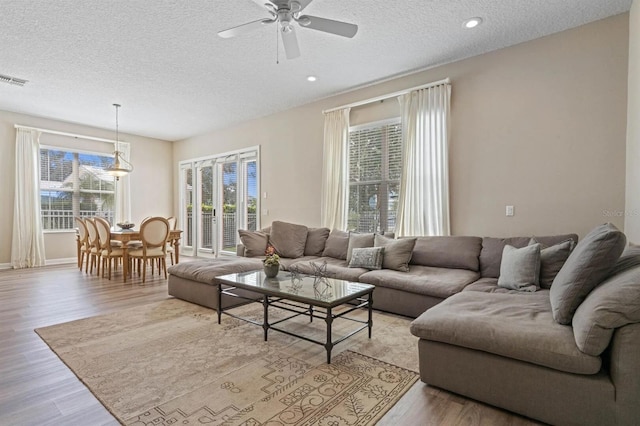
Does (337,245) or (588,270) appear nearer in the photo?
(588,270)

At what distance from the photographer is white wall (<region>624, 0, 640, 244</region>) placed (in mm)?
2656

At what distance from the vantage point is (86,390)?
1.99 meters

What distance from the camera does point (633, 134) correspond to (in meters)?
2.80

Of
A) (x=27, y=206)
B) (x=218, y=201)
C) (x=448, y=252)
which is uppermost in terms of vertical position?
(x=218, y=201)

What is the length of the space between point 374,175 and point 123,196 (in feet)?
19.5

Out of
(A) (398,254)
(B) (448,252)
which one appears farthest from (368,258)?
(B) (448,252)

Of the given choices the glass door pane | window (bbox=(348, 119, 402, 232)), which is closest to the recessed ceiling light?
window (bbox=(348, 119, 402, 232))

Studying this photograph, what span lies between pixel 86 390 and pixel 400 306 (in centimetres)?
262

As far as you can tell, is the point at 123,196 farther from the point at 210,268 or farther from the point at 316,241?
the point at 316,241

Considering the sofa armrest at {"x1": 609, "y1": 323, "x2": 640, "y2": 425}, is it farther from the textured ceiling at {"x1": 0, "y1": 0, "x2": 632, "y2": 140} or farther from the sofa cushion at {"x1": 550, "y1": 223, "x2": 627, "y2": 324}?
the textured ceiling at {"x1": 0, "y1": 0, "x2": 632, "y2": 140}

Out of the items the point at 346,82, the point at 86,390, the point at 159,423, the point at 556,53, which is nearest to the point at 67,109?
the point at 346,82

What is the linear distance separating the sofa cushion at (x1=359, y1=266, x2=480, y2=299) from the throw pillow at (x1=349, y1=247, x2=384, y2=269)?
14 centimetres

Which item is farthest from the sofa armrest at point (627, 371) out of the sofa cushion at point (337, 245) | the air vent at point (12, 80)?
the air vent at point (12, 80)

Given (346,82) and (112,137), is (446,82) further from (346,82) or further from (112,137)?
(112,137)
